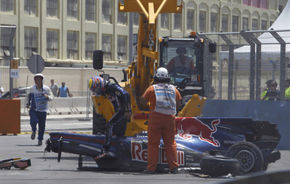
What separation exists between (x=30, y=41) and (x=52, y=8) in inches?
108

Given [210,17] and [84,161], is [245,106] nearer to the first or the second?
[84,161]

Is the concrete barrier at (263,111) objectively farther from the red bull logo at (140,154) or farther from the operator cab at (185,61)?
the red bull logo at (140,154)

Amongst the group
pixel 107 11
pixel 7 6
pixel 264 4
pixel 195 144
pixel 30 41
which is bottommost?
pixel 195 144

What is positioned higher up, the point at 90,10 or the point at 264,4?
the point at 264,4

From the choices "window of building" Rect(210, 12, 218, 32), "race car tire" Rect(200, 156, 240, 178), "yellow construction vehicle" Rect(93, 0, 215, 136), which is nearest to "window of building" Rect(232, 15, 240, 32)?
"window of building" Rect(210, 12, 218, 32)

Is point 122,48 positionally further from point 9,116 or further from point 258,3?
point 9,116

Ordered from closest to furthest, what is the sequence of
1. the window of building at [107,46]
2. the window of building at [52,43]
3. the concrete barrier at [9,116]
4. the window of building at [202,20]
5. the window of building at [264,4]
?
the concrete barrier at [9,116], the window of building at [52,43], the window of building at [107,46], the window of building at [202,20], the window of building at [264,4]

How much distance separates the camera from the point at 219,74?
17078mm

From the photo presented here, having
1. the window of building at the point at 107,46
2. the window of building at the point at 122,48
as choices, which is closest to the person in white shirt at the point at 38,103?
the window of building at the point at 107,46

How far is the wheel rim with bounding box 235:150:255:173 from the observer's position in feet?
35.5

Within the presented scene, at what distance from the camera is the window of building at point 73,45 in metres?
50.0

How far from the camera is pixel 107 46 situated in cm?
5294

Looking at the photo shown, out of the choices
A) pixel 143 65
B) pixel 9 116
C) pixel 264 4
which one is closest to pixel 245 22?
pixel 264 4

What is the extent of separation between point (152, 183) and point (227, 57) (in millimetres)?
7580
